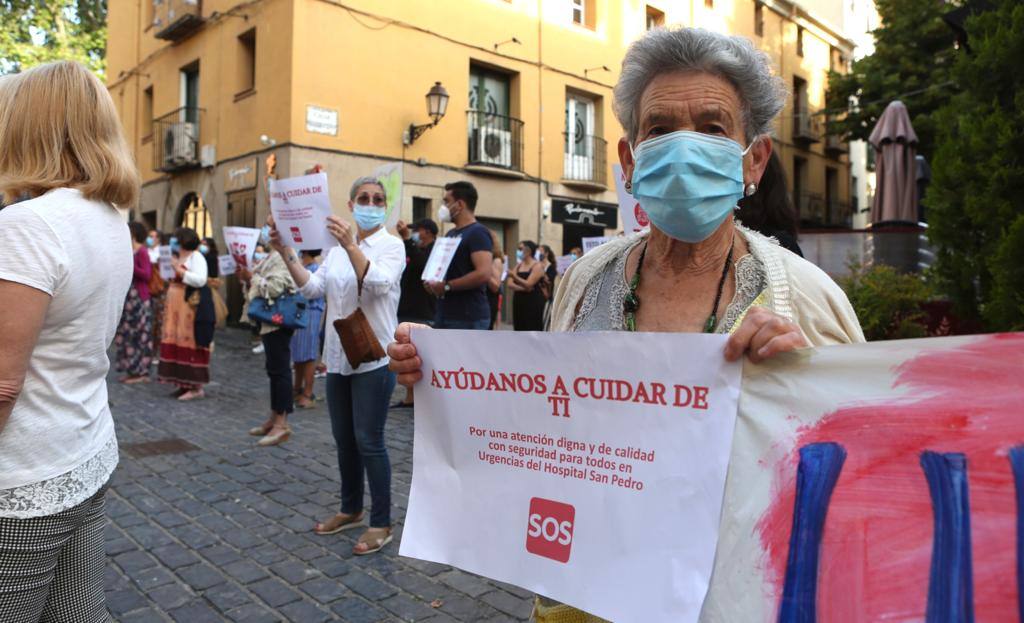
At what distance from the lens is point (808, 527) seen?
122 centimetres

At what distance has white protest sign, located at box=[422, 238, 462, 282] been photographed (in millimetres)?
6333

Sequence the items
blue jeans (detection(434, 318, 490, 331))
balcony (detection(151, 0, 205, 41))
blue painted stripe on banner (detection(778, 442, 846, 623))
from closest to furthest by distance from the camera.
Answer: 1. blue painted stripe on banner (detection(778, 442, 846, 623))
2. blue jeans (detection(434, 318, 490, 331))
3. balcony (detection(151, 0, 205, 41))

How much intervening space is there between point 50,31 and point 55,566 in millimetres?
28818

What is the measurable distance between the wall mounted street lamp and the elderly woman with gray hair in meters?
14.6

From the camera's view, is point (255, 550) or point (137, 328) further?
point (137, 328)

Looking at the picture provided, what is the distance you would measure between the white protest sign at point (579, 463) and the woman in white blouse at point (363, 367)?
211 centimetres

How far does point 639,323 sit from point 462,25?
663 inches

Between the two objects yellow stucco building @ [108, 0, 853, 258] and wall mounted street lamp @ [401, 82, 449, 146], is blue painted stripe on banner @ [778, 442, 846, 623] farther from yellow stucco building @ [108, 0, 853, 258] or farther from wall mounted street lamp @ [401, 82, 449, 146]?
wall mounted street lamp @ [401, 82, 449, 146]

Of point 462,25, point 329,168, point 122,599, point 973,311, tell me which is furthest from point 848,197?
point 122,599

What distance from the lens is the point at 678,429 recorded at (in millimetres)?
1370

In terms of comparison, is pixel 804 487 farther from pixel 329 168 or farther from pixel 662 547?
pixel 329 168

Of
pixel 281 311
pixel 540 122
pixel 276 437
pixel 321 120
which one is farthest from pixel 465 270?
pixel 540 122

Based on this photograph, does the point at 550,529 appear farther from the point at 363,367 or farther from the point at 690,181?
the point at 363,367

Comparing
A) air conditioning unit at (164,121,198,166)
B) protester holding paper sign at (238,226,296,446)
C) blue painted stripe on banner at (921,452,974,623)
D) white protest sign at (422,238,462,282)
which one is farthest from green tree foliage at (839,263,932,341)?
air conditioning unit at (164,121,198,166)
